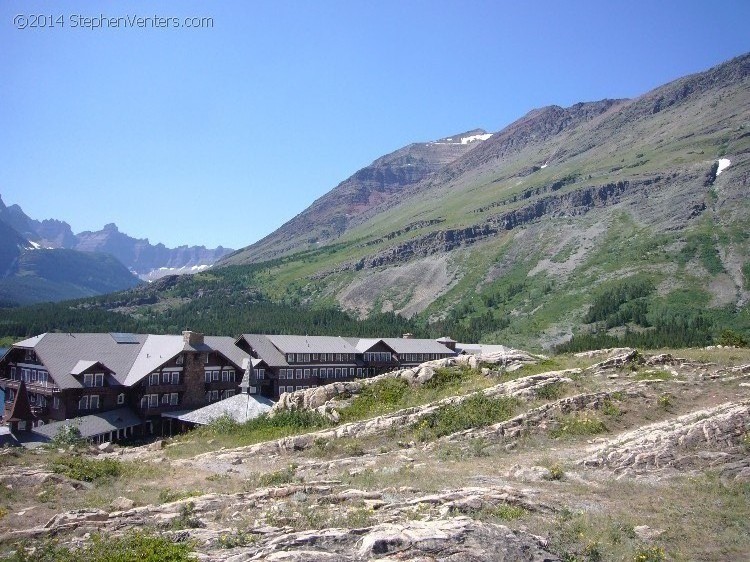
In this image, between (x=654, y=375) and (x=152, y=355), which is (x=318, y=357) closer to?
(x=152, y=355)

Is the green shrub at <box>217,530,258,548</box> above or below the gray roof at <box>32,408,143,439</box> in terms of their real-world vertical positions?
above

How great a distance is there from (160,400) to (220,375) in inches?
367

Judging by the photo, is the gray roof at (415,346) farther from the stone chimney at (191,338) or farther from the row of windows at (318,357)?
the stone chimney at (191,338)

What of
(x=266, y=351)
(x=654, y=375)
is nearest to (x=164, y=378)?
(x=266, y=351)

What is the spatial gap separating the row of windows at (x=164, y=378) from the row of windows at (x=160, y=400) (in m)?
1.54

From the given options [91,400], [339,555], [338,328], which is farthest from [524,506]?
[338,328]

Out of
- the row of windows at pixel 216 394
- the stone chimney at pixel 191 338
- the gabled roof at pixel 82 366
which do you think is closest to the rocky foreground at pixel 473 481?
the gabled roof at pixel 82 366

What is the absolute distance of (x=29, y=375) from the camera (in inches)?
2534

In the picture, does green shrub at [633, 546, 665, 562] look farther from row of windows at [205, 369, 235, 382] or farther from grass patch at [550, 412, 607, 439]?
row of windows at [205, 369, 235, 382]

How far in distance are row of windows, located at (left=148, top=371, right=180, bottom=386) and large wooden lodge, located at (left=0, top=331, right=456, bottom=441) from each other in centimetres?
9

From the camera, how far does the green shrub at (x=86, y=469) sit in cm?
2412

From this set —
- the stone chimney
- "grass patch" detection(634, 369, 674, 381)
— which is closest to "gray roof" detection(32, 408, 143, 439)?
the stone chimney

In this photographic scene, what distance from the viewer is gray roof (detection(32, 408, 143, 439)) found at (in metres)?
52.4

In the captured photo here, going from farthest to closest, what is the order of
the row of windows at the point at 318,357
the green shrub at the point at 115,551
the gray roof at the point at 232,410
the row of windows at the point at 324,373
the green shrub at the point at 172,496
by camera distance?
the row of windows at the point at 318,357
the row of windows at the point at 324,373
the gray roof at the point at 232,410
the green shrub at the point at 172,496
the green shrub at the point at 115,551
